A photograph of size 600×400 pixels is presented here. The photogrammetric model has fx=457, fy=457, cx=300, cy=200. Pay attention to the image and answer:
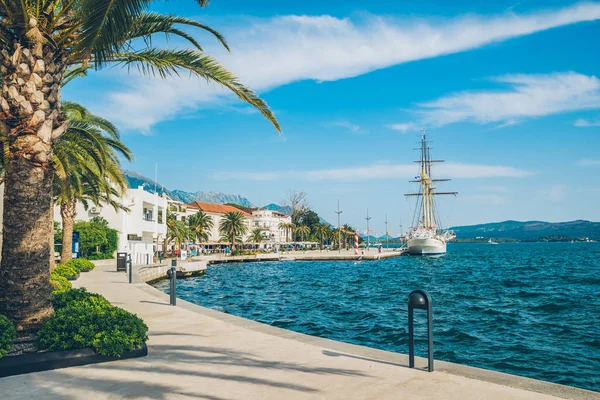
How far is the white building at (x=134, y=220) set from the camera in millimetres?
45688

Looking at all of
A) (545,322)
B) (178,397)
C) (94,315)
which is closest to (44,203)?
(94,315)

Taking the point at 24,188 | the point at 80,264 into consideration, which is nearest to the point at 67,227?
the point at 80,264

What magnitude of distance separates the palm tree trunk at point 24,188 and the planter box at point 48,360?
85cm

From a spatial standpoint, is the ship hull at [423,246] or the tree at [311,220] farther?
the tree at [311,220]

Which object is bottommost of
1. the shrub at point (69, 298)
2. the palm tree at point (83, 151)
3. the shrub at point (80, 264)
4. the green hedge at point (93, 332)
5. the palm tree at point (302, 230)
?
the shrub at point (80, 264)

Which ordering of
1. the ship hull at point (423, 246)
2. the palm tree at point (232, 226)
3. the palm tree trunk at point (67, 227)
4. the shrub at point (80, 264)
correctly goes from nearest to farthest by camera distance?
the shrub at point (80, 264)
the palm tree trunk at point (67, 227)
the palm tree at point (232, 226)
the ship hull at point (423, 246)

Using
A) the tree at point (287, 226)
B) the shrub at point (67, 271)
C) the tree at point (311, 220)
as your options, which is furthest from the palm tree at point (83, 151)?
the tree at point (311, 220)

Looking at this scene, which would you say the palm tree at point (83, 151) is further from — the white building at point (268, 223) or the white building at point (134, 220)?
the white building at point (268, 223)

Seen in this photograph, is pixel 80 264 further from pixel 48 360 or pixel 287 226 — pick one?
pixel 287 226

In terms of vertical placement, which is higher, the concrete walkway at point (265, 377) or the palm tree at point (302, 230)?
the palm tree at point (302, 230)

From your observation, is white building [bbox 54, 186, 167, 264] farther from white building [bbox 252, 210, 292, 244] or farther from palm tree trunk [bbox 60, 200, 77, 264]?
white building [bbox 252, 210, 292, 244]

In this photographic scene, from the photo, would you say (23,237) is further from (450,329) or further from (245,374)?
(450,329)

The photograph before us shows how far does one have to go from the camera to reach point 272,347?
24.9 feet

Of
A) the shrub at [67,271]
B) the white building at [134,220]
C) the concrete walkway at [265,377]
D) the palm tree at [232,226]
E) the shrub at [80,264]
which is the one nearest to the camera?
the concrete walkway at [265,377]
